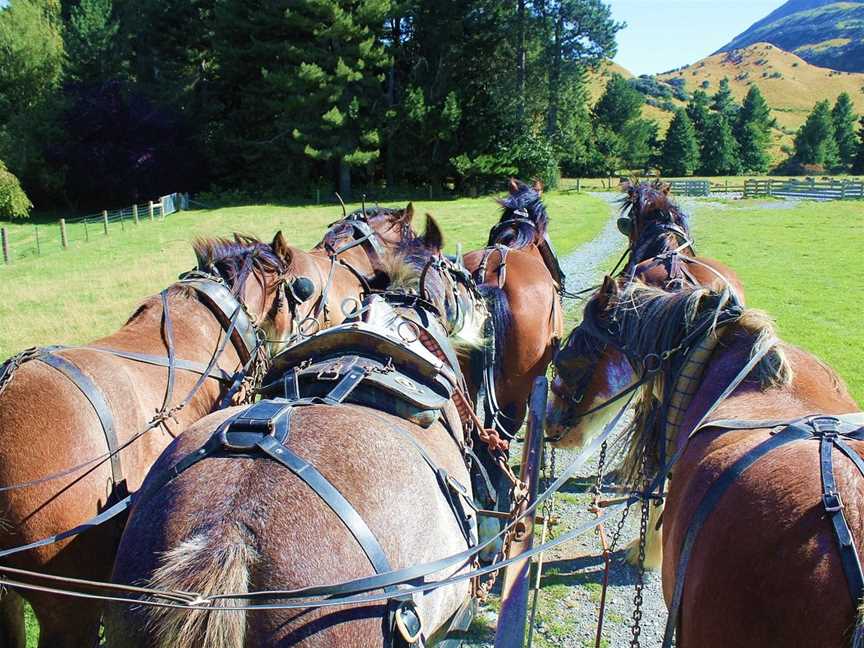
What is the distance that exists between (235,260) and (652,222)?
12.6 ft

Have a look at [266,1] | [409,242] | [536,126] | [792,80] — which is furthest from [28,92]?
[792,80]

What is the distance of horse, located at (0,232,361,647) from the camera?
2838mm

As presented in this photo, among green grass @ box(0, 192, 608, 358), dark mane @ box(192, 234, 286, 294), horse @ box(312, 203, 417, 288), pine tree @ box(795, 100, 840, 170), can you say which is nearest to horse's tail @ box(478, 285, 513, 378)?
horse @ box(312, 203, 417, 288)

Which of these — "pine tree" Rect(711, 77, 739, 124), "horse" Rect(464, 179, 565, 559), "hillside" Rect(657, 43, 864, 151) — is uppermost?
"hillside" Rect(657, 43, 864, 151)

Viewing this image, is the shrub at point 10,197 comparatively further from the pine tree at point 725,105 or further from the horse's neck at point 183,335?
the pine tree at point 725,105

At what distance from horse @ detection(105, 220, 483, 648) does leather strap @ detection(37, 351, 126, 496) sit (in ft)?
3.35

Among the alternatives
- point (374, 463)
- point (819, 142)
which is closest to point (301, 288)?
point (374, 463)

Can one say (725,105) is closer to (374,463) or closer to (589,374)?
(589,374)

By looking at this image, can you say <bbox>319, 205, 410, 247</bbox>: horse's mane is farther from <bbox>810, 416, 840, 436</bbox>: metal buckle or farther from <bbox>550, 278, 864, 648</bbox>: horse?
<bbox>810, 416, 840, 436</bbox>: metal buckle

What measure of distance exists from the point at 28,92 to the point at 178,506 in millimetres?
48584

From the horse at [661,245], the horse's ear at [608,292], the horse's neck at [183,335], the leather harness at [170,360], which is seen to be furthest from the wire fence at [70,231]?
the horse's ear at [608,292]

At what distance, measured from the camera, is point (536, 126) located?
41531 mm

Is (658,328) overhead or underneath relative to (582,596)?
overhead

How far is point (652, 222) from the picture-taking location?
19.8ft
